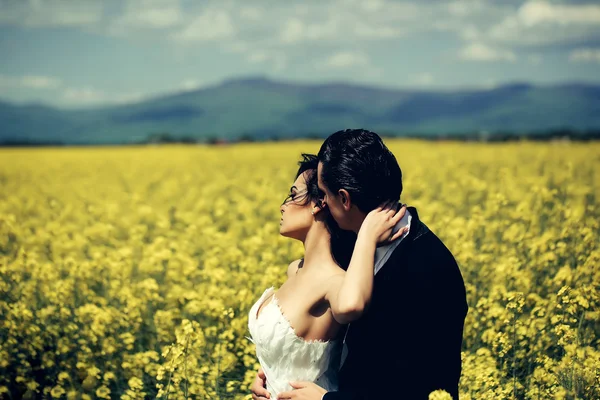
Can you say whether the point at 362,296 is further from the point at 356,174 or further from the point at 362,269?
the point at 356,174

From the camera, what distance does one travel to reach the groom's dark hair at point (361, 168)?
8.29ft

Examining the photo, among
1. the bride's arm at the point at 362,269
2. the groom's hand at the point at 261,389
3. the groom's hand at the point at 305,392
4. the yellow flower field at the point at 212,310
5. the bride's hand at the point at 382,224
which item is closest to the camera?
the bride's arm at the point at 362,269

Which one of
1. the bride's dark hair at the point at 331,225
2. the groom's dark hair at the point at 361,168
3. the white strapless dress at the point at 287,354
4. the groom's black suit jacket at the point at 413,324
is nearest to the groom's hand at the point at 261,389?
the white strapless dress at the point at 287,354

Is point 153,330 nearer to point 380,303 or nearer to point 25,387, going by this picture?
point 25,387

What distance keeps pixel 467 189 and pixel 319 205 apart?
7925mm

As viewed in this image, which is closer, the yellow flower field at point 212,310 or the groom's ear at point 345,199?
the groom's ear at point 345,199

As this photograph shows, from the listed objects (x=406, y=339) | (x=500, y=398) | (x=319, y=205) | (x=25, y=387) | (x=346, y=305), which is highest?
(x=319, y=205)

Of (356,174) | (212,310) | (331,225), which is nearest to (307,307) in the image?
(331,225)

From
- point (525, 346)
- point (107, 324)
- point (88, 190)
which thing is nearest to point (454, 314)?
point (525, 346)

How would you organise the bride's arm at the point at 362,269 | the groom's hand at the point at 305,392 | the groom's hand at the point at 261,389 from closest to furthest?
the bride's arm at the point at 362,269 → the groom's hand at the point at 305,392 → the groom's hand at the point at 261,389

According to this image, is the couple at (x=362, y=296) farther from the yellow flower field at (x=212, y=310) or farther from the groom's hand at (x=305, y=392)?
the yellow flower field at (x=212, y=310)

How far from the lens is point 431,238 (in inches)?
106

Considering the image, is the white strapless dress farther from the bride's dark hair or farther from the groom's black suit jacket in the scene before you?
the bride's dark hair

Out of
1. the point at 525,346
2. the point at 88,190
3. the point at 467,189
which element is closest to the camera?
the point at 525,346
